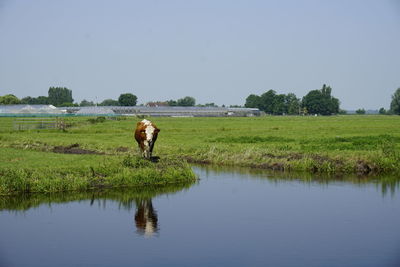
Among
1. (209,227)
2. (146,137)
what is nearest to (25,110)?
(146,137)

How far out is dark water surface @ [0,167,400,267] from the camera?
1339 cm

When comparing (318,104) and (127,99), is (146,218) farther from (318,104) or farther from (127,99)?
(318,104)

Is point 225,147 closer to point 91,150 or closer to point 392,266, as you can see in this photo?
point 91,150

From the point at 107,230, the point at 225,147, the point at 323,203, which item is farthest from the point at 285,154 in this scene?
the point at 107,230

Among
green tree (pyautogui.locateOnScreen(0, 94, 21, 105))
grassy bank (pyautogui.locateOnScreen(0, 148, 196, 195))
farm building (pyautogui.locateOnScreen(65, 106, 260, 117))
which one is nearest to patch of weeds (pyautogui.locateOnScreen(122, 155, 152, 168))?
grassy bank (pyautogui.locateOnScreen(0, 148, 196, 195))

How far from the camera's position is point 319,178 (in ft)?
82.6

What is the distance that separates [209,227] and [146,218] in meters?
2.36

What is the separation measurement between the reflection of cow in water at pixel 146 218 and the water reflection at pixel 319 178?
713 centimetres

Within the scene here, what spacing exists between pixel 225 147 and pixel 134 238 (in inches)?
716

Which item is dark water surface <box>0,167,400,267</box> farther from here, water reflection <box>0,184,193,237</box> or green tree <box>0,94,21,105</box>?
green tree <box>0,94,21,105</box>

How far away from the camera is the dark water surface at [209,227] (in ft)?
43.9

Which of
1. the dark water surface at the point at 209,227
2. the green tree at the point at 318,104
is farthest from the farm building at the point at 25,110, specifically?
the dark water surface at the point at 209,227

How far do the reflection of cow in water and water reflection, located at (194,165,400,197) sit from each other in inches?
281

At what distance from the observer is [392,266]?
1280cm
